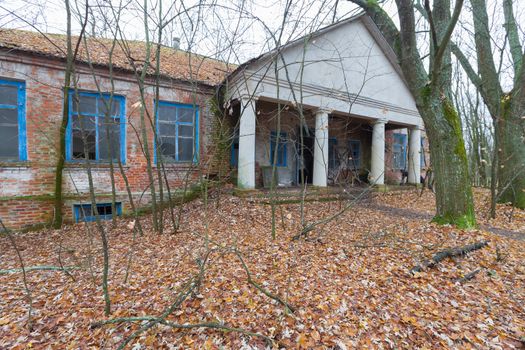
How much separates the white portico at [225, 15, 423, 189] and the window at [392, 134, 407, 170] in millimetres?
1715

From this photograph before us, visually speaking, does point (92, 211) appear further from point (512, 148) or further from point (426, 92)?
point (512, 148)

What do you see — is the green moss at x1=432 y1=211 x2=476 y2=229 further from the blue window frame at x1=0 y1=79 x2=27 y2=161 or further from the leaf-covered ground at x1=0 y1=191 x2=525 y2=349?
the blue window frame at x1=0 y1=79 x2=27 y2=161

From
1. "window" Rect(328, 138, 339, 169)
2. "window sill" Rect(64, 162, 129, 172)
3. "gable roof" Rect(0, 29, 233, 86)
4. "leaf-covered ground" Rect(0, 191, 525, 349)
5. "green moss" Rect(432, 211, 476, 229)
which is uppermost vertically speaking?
"gable roof" Rect(0, 29, 233, 86)

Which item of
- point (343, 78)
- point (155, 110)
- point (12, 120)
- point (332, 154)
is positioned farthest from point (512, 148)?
point (12, 120)

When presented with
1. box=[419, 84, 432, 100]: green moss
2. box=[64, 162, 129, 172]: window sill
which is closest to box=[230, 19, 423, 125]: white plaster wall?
box=[419, 84, 432, 100]: green moss

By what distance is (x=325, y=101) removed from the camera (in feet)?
29.6

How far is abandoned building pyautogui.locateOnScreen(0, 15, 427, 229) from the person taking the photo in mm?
5930

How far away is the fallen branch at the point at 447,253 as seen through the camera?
3668 mm

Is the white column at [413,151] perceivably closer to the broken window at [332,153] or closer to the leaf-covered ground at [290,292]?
the broken window at [332,153]

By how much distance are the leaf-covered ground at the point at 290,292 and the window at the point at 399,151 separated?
10103 millimetres

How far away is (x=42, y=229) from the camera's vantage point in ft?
20.4

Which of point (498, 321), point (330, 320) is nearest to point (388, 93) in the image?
point (498, 321)

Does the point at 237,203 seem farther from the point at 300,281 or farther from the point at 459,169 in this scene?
the point at 459,169

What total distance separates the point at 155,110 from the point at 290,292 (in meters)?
4.30
